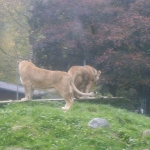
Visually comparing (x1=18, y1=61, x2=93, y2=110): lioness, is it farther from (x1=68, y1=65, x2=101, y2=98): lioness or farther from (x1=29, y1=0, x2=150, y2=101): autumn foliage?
(x1=29, y1=0, x2=150, y2=101): autumn foliage

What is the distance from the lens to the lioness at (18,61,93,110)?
11.9 metres

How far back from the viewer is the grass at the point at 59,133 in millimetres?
8398

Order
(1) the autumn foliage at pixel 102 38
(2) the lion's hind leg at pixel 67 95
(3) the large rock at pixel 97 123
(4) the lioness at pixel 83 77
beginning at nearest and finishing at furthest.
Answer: (3) the large rock at pixel 97 123 → (2) the lion's hind leg at pixel 67 95 → (4) the lioness at pixel 83 77 → (1) the autumn foliage at pixel 102 38

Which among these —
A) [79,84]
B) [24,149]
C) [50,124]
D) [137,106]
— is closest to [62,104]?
[79,84]

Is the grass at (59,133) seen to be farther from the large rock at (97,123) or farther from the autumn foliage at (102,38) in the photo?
the autumn foliage at (102,38)

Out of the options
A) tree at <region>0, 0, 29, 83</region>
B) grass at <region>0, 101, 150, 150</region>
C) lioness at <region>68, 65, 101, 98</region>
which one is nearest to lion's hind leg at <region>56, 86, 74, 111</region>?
grass at <region>0, 101, 150, 150</region>

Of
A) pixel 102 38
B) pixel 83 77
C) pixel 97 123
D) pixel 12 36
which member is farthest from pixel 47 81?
pixel 12 36

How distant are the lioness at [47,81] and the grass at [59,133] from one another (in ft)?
4.30

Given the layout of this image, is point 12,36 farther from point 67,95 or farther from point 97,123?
point 97,123

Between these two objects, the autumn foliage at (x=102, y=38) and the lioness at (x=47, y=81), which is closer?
the lioness at (x=47, y=81)

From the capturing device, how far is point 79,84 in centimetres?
1412

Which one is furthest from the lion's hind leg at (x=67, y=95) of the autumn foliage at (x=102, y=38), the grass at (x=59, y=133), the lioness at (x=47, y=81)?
the autumn foliage at (x=102, y=38)

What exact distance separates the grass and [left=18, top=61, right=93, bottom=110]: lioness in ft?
4.30

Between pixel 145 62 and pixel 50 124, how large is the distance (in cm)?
728
